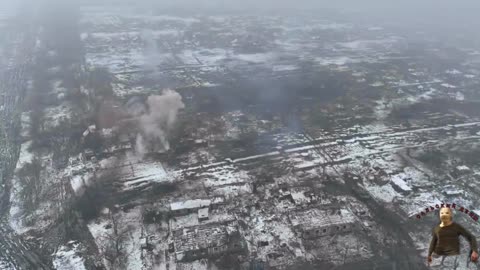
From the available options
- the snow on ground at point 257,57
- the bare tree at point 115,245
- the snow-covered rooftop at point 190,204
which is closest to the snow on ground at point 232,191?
the snow-covered rooftop at point 190,204

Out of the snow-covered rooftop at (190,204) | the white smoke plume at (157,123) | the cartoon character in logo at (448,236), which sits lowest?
the snow-covered rooftop at (190,204)

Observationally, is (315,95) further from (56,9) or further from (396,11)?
(56,9)

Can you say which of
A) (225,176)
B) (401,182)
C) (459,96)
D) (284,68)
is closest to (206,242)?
(225,176)

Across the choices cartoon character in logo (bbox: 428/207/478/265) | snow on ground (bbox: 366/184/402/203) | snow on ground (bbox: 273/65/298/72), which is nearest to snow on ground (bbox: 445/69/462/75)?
snow on ground (bbox: 273/65/298/72)

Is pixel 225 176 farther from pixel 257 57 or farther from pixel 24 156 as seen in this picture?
pixel 257 57

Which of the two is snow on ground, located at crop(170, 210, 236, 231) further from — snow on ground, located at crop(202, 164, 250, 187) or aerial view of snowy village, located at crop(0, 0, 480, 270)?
snow on ground, located at crop(202, 164, 250, 187)

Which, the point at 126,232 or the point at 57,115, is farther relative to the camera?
the point at 57,115

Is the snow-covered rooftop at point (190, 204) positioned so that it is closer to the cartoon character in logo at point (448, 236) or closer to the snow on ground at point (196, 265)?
the snow on ground at point (196, 265)
